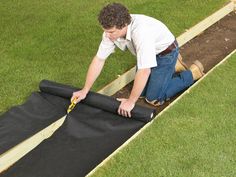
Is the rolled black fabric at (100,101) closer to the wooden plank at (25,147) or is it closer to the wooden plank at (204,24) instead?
the wooden plank at (25,147)

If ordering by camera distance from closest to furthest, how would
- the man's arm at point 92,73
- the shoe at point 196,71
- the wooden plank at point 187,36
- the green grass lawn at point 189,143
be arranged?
the green grass lawn at point 189,143
the man's arm at point 92,73
the wooden plank at point 187,36
the shoe at point 196,71

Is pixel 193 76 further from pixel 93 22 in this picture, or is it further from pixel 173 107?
pixel 93 22

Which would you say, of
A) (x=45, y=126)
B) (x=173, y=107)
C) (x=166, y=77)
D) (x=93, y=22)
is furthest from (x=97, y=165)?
(x=93, y=22)

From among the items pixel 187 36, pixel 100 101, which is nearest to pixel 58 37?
pixel 187 36

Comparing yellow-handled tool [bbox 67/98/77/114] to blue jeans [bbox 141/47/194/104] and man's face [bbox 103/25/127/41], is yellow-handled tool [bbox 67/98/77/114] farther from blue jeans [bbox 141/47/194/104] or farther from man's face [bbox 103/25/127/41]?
blue jeans [bbox 141/47/194/104]

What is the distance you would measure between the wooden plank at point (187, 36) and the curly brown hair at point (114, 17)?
131 cm

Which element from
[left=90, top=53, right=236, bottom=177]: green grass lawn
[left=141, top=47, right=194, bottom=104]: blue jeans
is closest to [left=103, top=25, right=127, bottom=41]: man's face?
[left=141, top=47, right=194, bottom=104]: blue jeans

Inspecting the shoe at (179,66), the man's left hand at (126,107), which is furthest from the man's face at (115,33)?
the shoe at (179,66)

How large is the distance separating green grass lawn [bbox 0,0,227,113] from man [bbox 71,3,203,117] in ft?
2.50

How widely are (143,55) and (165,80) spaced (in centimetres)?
98

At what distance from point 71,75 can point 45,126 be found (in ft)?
4.51

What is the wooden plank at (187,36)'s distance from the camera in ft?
18.9

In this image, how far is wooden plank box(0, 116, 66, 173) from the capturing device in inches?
175

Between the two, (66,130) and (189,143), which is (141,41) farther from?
(66,130)
